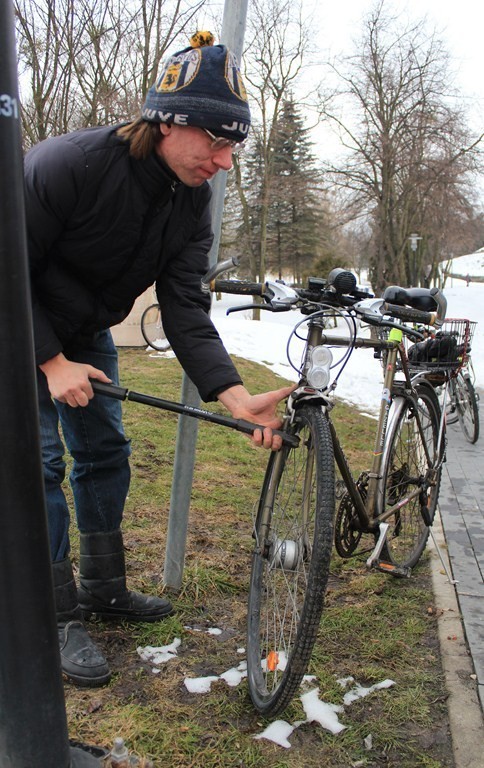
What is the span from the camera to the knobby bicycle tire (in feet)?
11.3

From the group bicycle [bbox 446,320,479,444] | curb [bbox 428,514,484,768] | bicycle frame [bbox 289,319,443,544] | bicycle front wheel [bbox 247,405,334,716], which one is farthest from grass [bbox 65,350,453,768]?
bicycle [bbox 446,320,479,444]

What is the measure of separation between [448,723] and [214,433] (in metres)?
4.00

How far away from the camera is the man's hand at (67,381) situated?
86.8 inches

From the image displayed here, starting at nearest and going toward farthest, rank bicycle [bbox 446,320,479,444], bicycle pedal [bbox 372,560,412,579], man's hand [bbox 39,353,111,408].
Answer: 1. man's hand [bbox 39,353,111,408]
2. bicycle pedal [bbox 372,560,412,579]
3. bicycle [bbox 446,320,479,444]

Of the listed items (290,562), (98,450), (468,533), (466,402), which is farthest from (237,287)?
(466,402)

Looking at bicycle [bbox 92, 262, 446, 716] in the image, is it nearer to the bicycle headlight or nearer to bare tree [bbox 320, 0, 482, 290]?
the bicycle headlight

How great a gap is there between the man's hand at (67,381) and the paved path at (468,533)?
1.69 meters

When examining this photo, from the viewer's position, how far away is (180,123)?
2.12m

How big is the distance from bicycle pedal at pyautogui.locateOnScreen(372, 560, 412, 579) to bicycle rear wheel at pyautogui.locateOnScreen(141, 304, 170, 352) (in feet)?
24.5

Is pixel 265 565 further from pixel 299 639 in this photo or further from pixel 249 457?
pixel 249 457

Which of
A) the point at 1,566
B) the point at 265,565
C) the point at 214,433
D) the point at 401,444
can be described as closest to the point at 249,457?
the point at 214,433

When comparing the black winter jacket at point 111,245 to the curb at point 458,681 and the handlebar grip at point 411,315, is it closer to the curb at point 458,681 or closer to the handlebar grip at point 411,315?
the handlebar grip at point 411,315

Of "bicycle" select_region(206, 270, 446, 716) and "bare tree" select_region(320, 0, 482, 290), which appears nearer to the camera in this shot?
"bicycle" select_region(206, 270, 446, 716)

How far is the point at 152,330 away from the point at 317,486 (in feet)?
29.3
